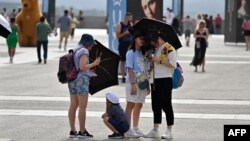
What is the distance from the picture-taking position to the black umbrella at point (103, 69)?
465 inches

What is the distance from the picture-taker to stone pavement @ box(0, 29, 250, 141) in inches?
467

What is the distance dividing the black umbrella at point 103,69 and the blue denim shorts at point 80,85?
51cm

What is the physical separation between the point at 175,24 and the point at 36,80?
20135 millimetres

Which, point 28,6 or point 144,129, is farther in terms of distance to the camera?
point 28,6

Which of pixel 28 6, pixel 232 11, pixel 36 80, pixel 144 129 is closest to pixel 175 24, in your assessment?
pixel 232 11

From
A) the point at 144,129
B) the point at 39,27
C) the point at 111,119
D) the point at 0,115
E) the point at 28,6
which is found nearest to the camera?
the point at 111,119

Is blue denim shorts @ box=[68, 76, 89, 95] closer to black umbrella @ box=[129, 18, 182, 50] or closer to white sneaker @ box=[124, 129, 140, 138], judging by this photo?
white sneaker @ box=[124, 129, 140, 138]

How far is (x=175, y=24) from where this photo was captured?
3941 cm

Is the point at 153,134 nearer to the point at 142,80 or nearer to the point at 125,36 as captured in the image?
the point at 142,80

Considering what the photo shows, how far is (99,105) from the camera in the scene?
1511 cm

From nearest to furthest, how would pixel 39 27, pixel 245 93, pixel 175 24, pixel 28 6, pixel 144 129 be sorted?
pixel 144 129 < pixel 245 93 < pixel 39 27 < pixel 28 6 < pixel 175 24

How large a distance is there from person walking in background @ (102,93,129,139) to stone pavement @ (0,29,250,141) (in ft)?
0.83

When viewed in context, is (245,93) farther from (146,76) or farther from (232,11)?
(232,11)

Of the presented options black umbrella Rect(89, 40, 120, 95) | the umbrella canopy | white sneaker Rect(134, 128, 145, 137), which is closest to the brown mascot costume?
black umbrella Rect(89, 40, 120, 95)
